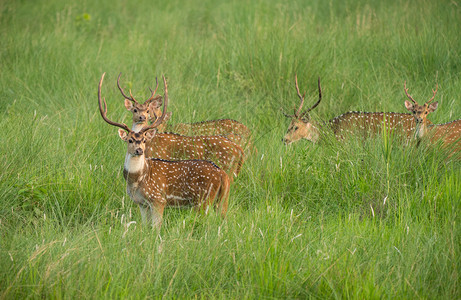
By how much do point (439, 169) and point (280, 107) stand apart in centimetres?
252

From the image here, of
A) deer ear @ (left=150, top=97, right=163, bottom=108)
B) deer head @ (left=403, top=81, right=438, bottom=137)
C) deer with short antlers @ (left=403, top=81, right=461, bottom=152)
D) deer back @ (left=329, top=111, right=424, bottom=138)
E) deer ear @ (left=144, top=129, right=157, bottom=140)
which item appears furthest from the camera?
deer ear @ (left=150, top=97, right=163, bottom=108)

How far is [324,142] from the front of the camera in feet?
20.6

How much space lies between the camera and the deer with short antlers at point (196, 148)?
6.13 m

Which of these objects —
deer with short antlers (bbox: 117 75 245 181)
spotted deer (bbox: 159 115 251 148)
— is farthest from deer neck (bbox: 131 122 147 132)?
spotted deer (bbox: 159 115 251 148)

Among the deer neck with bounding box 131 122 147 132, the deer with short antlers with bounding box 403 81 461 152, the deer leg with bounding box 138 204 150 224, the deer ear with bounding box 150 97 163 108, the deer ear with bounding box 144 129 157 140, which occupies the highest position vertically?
the deer ear with bounding box 144 129 157 140

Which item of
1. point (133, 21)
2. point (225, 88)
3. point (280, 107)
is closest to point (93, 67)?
point (225, 88)

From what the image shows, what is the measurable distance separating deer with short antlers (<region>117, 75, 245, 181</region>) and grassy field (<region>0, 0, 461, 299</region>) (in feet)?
0.58

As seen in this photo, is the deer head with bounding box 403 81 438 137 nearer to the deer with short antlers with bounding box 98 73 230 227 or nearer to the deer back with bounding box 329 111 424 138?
the deer back with bounding box 329 111 424 138

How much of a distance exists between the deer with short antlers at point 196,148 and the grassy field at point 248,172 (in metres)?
0.18

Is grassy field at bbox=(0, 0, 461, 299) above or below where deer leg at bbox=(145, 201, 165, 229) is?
above

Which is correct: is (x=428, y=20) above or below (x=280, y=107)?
above

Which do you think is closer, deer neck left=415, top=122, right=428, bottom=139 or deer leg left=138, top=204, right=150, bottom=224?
deer leg left=138, top=204, right=150, bottom=224

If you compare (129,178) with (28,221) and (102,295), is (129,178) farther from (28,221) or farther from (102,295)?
(102,295)

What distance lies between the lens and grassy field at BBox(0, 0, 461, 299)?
4.00m
